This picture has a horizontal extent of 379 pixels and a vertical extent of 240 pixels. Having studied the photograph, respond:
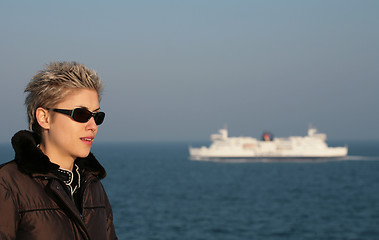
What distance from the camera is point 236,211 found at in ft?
109

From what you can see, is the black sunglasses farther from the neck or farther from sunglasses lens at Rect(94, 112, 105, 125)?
the neck

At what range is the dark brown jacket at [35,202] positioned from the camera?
5.15 ft

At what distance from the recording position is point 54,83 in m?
1.71

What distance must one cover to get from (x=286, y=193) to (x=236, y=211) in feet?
40.5

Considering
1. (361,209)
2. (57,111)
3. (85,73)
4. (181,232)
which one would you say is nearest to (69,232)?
(57,111)

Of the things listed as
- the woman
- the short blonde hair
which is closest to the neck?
the woman

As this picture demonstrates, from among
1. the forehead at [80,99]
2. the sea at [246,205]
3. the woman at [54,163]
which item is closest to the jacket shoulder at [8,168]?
the woman at [54,163]

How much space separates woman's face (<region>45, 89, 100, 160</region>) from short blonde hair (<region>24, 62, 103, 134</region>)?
3cm

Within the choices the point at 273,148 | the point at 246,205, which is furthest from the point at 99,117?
the point at 273,148

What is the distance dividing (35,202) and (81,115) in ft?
1.10

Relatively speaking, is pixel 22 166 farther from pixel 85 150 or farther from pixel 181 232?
pixel 181 232

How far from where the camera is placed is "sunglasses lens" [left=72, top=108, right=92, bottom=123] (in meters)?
1.73

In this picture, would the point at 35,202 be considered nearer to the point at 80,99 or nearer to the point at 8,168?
the point at 8,168

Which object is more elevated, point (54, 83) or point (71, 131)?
point (54, 83)
